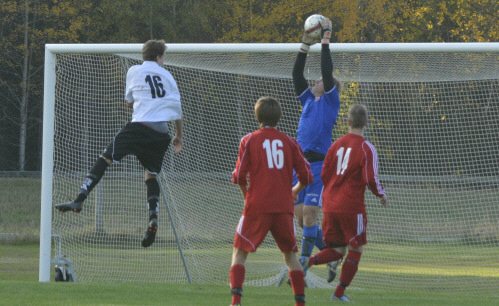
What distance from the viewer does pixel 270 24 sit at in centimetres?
2512

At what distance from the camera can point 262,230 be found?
5.79 meters

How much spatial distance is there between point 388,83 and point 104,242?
14.2ft

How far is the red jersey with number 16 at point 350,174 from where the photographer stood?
6395 mm

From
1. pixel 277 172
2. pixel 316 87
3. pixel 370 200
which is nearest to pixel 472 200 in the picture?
pixel 370 200

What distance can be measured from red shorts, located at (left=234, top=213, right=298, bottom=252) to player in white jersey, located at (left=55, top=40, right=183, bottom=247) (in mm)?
1692

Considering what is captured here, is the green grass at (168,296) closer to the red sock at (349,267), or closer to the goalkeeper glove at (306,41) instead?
the red sock at (349,267)

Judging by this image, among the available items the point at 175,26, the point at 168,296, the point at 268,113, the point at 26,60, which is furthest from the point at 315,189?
the point at 26,60

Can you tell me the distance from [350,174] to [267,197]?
999 mm

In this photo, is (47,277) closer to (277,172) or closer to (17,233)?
(277,172)

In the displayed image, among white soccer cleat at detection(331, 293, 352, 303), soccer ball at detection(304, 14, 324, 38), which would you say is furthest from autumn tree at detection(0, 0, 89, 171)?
white soccer cleat at detection(331, 293, 352, 303)

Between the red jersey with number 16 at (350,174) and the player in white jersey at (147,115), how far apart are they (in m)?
1.74

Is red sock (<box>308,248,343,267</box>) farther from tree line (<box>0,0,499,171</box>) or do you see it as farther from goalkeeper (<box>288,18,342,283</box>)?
tree line (<box>0,0,499,171</box>)

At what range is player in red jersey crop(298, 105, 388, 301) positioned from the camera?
21.0ft

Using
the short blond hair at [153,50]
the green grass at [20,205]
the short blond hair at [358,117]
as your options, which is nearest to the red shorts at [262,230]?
the short blond hair at [358,117]
